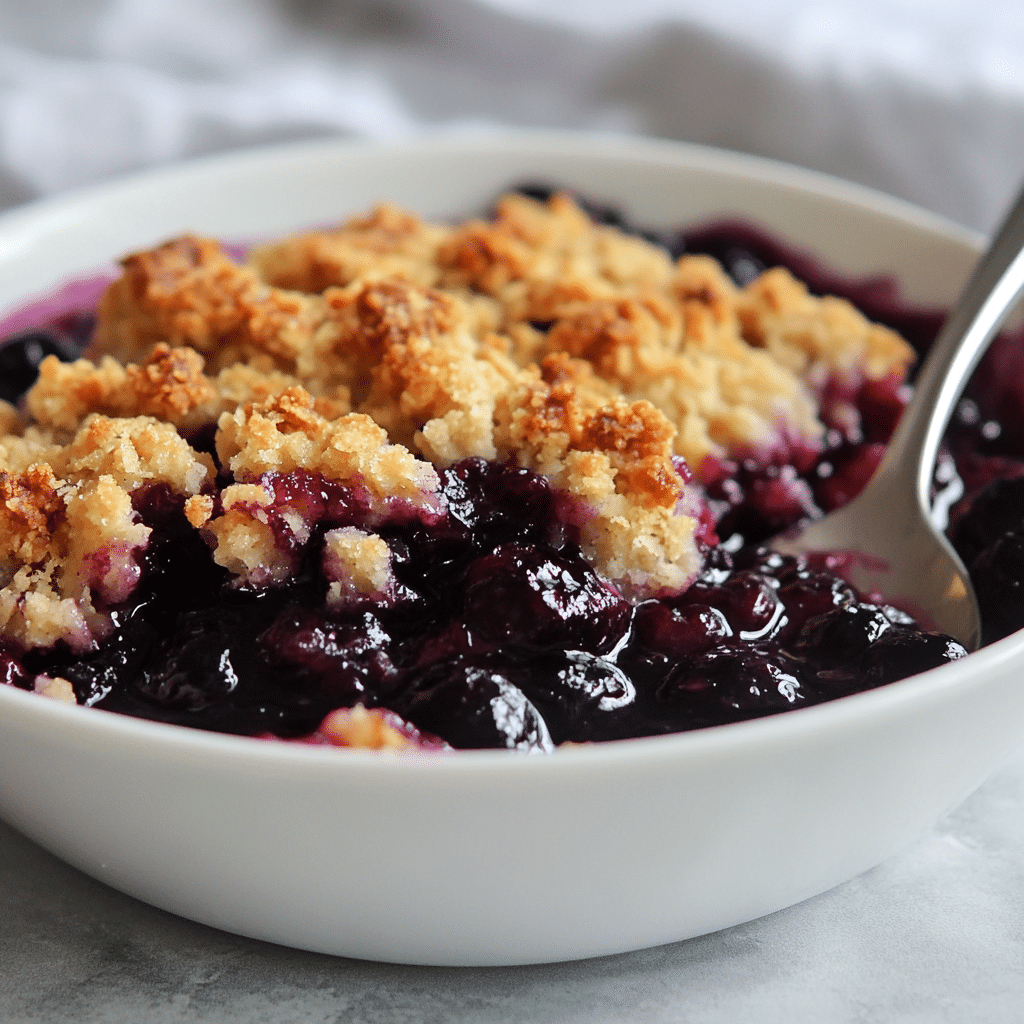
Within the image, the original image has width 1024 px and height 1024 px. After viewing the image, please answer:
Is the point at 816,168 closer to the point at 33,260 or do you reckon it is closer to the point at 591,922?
the point at 33,260

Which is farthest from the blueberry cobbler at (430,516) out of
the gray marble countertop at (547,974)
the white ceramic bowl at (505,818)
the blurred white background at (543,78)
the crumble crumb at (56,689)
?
the blurred white background at (543,78)

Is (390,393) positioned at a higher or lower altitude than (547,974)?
higher

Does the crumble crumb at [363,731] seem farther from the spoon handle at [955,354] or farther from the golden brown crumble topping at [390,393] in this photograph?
the spoon handle at [955,354]

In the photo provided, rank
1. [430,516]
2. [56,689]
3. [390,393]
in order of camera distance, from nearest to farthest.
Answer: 1. [56,689]
2. [430,516]
3. [390,393]

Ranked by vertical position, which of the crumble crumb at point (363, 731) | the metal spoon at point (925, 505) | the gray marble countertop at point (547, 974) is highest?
the metal spoon at point (925, 505)

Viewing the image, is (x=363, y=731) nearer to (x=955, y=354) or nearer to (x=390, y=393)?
(x=390, y=393)

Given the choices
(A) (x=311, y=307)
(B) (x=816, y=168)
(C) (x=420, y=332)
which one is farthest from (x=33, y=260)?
(B) (x=816, y=168)

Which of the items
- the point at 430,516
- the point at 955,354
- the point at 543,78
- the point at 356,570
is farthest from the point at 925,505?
the point at 543,78
